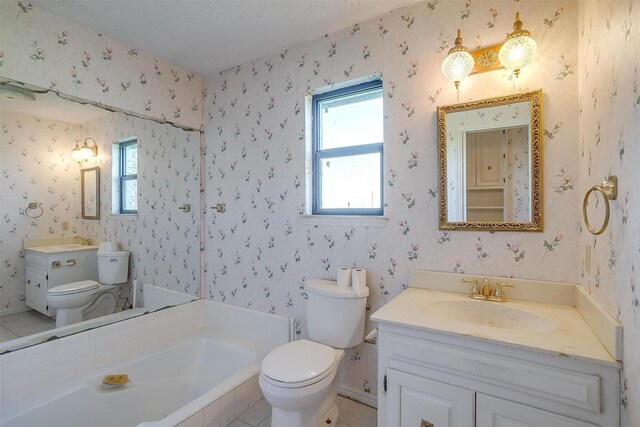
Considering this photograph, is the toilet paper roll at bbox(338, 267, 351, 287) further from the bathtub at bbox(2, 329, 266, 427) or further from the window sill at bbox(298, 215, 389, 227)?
the bathtub at bbox(2, 329, 266, 427)

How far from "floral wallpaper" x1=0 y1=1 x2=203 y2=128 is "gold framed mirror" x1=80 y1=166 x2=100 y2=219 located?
0.49m

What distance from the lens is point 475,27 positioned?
1.55 meters

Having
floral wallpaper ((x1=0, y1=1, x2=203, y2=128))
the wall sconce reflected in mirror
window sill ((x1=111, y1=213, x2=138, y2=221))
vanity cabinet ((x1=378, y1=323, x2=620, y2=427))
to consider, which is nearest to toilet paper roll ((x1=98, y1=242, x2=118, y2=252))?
window sill ((x1=111, y1=213, x2=138, y2=221))

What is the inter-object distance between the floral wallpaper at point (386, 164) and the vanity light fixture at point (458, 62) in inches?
4.2

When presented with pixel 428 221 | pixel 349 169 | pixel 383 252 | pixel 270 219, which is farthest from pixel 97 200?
pixel 428 221

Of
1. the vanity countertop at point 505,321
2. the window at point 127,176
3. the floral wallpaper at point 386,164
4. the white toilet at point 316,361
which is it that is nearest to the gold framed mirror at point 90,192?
the window at point 127,176

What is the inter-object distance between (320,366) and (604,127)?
1.54 meters

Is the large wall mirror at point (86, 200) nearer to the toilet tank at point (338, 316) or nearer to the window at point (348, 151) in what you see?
the window at point (348, 151)

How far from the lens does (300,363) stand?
1.53 metres

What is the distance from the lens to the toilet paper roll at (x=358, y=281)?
1.73 m

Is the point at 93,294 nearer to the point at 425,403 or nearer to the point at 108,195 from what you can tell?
the point at 108,195

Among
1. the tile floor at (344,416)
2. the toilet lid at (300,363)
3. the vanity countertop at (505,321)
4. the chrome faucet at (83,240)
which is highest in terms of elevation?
the chrome faucet at (83,240)

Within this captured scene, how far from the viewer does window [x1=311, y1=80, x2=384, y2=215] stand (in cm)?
194

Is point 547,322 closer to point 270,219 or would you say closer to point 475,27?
point 475,27
